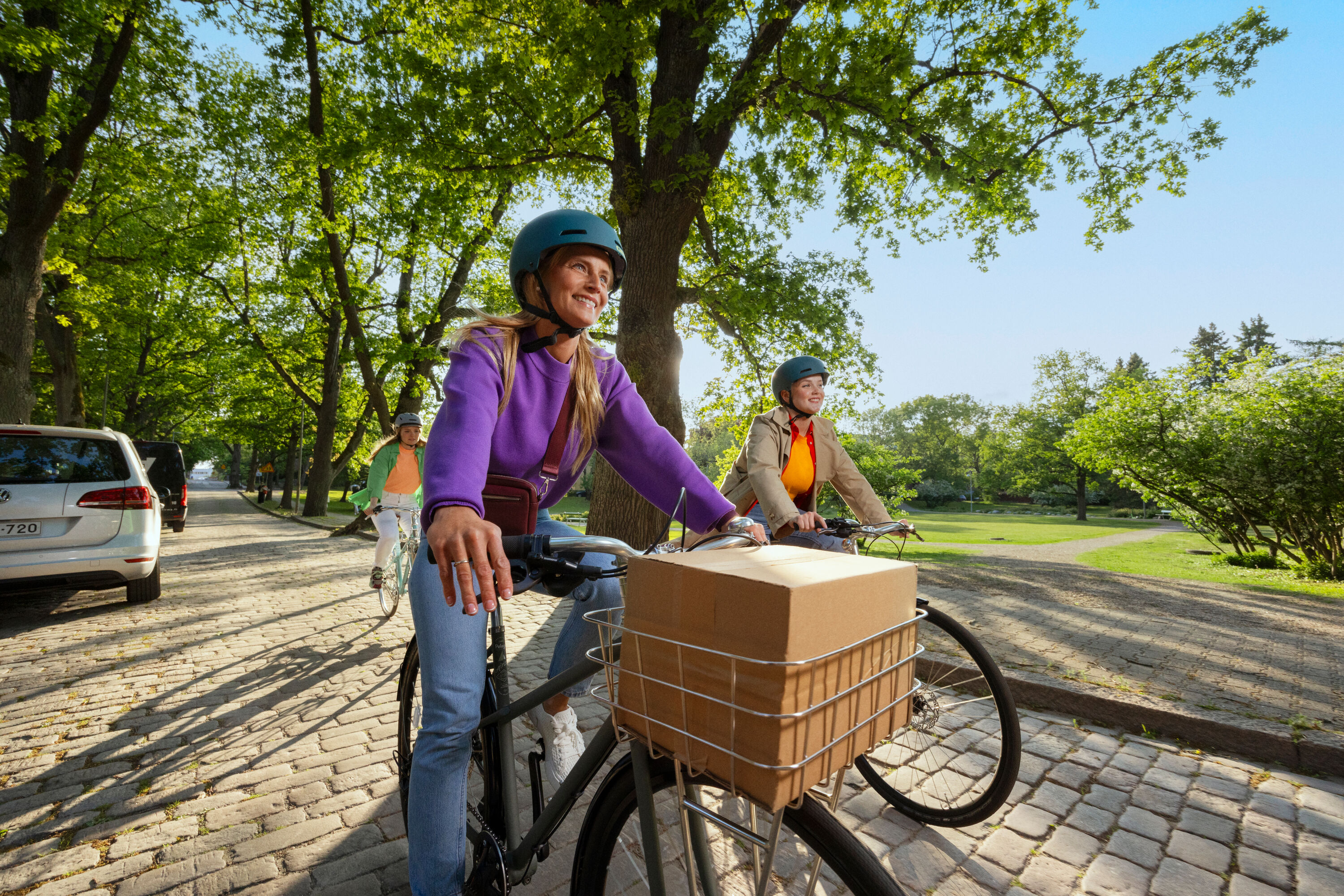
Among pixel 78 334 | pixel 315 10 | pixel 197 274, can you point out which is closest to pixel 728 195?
pixel 315 10

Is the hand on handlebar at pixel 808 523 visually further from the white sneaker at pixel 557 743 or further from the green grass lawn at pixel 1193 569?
the green grass lawn at pixel 1193 569

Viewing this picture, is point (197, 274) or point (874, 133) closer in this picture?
point (874, 133)

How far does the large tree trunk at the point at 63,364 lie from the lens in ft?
49.9

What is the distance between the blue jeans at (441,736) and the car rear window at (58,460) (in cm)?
661

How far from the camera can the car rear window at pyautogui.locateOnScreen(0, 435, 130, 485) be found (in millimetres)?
5770

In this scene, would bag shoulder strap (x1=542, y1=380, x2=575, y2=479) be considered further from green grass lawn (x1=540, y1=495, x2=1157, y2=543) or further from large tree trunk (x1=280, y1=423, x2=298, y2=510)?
large tree trunk (x1=280, y1=423, x2=298, y2=510)

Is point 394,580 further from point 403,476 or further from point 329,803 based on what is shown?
point 329,803

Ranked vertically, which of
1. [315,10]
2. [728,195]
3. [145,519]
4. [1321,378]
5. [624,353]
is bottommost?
[145,519]

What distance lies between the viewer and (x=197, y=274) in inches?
734

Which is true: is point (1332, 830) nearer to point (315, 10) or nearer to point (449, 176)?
point (449, 176)

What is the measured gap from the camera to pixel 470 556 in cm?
141

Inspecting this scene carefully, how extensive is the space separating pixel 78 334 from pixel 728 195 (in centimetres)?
1910

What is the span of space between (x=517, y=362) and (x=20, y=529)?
6.65 m

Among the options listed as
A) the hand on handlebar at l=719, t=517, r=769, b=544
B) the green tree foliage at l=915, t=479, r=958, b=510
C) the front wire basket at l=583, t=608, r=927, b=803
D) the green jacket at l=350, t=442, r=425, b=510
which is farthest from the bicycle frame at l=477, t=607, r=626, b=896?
the green tree foliage at l=915, t=479, r=958, b=510
